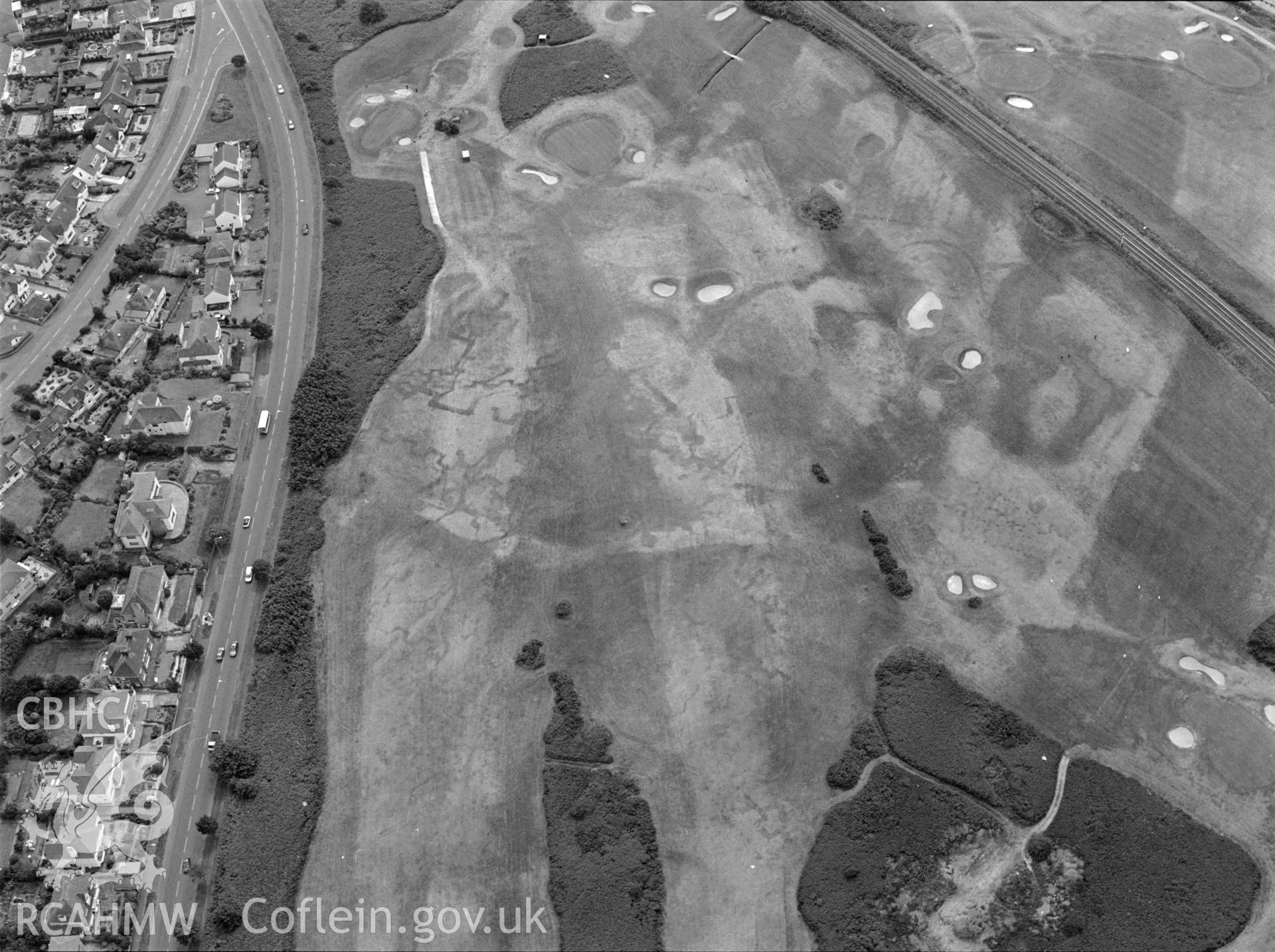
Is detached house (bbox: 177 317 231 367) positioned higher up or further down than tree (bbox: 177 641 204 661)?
higher up

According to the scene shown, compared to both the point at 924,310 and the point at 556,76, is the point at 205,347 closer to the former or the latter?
the point at 556,76

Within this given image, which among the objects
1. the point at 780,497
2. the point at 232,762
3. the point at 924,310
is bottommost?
the point at 232,762

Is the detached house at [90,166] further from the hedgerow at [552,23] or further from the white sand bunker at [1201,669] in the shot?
the white sand bunker at [1201,669]

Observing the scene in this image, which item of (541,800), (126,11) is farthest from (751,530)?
(126,11)

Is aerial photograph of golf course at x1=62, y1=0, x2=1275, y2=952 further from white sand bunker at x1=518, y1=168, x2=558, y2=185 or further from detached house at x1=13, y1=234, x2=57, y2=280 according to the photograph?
detached house at x1=13, y1=234, x2=57, y2=280

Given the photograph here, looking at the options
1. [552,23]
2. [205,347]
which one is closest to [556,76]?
[552,23]

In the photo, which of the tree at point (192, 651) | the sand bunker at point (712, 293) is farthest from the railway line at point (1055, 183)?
the tree at point (192, 651)

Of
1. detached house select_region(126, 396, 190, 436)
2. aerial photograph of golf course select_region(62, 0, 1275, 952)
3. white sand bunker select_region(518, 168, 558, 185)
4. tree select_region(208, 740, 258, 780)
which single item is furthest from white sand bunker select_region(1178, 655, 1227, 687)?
detached house select_region(126, 396, 190, 436)
